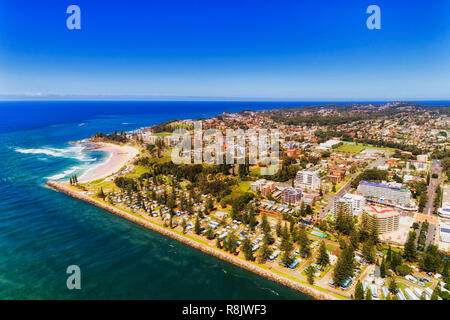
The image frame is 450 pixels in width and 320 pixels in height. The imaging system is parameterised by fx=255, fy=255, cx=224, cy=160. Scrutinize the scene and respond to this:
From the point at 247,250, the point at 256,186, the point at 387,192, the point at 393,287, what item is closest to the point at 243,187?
the point at 256,186

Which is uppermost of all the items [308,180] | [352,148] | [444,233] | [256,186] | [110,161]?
[352,148]

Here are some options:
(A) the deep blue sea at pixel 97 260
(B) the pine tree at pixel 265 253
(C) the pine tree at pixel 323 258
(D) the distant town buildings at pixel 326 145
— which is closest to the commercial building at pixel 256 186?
(B) the pine tree at pixel 265 253

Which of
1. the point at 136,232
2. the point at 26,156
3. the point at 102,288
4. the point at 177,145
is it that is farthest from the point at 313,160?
the point at 26,156

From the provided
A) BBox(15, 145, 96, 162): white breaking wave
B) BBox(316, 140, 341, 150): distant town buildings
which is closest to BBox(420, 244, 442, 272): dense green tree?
BBox(316, 140, 341, 150): distant town buildings

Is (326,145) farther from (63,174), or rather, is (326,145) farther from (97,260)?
(97,260)
